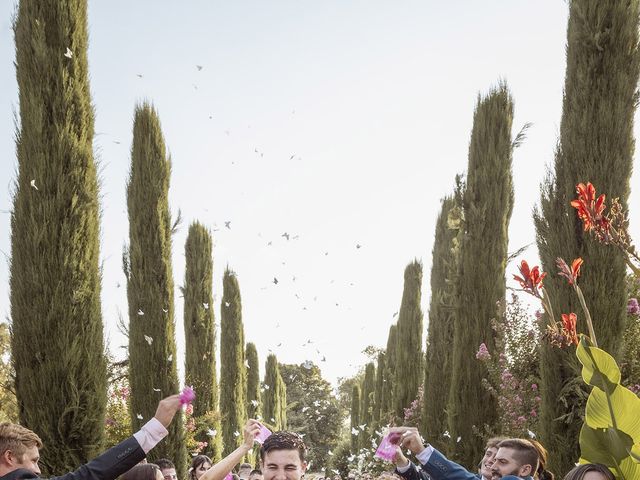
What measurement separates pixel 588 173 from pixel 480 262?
433 cm

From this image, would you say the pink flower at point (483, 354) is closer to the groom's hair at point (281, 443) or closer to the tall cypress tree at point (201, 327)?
the groom's hair at point (281, 443)

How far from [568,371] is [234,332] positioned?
1782 cm

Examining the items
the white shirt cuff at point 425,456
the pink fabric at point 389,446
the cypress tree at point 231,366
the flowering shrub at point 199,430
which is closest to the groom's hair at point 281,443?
the pink fabric at point 389,446

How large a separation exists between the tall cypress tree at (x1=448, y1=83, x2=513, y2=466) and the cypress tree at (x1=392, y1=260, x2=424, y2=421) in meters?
8.64

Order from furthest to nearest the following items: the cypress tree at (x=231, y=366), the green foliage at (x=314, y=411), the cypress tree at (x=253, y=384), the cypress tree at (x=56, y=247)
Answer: the green foliage at (x=314, y=411)
the cypress tree at (x=253, y=384)
the cypress tree at (x=231, y=366)
the cypress tree at (x=56, y=247)

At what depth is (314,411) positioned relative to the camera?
5900 cm

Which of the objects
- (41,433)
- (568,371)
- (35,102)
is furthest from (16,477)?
(568,371)

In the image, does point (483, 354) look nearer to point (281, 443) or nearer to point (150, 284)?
point (150, 284)

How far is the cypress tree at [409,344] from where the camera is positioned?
2072cm

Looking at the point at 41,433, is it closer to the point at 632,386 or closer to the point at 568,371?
the point at 568,371

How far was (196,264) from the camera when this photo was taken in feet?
63.6

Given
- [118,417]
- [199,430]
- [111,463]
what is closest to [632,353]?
[111,463]

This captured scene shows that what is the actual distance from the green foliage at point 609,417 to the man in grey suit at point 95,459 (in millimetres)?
2127

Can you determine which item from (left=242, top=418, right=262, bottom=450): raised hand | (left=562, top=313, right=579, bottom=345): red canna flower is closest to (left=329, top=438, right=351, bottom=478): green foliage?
(left=242, top=418, right=262, bottom=450): raised hand
